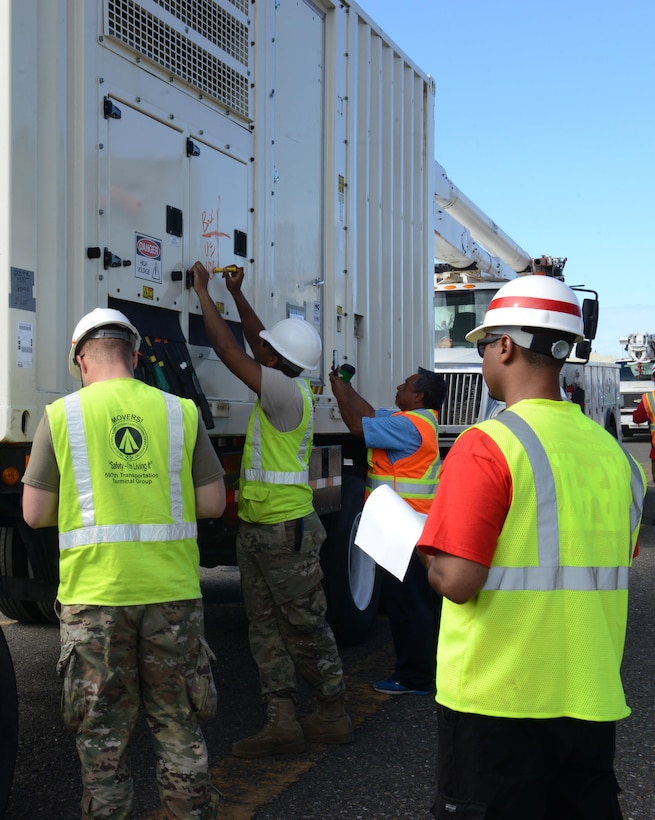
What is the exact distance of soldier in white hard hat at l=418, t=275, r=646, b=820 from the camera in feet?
6.76

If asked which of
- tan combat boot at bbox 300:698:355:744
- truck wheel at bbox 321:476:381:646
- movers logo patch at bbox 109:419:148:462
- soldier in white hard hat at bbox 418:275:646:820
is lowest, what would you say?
tan combat boot at bbox 300:698:355:744

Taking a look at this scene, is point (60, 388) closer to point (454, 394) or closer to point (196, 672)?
point (196, 672)

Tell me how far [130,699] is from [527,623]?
1.37m

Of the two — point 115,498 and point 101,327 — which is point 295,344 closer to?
point 101,327

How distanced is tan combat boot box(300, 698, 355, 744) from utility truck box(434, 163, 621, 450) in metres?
5.19

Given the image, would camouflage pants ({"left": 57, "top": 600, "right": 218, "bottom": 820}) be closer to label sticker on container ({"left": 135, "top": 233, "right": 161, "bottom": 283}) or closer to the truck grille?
label sticker on container ({"left": 135, "top": 233, "right": 161, "bottom": 283})

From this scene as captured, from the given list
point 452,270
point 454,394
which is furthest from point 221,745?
point 452,270

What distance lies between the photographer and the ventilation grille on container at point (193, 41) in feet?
13.6

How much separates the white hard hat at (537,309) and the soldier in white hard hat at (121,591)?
117 centimetres

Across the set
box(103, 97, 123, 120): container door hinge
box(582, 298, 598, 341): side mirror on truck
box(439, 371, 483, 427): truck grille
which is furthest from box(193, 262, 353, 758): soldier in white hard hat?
box(439, 371, 483, 427): truck grille

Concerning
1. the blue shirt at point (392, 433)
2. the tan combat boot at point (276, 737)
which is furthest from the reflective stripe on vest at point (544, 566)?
the blue shirt at point (392, 433)

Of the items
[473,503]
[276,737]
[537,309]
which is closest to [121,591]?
[473,503]

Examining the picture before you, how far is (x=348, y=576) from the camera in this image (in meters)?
6.19

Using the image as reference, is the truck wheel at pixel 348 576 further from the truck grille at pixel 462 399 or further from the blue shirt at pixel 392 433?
the truck grille at pixel 462 399
